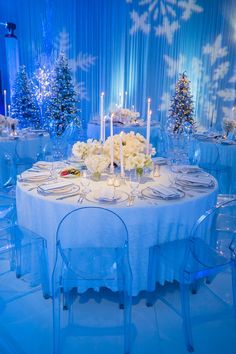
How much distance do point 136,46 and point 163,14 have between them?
1.14 metres

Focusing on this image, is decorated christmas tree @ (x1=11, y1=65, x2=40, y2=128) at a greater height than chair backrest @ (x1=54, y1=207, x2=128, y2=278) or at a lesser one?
greater

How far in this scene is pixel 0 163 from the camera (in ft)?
14.5

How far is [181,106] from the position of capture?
8.26 m

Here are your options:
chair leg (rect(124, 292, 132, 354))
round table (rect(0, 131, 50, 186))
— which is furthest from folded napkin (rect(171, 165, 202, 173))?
round table (rect(0, 131, 50, 186))

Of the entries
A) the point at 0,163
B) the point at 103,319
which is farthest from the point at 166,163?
the point at 0,163

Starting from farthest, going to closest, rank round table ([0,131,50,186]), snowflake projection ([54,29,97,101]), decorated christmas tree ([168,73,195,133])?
snowflake projection ([54,29,97,101]) < decorated christmas tree ([168,73,195,133]) < round table ([0,131,50,186])

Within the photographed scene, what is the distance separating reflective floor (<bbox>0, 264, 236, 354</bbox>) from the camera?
2014 millimetres

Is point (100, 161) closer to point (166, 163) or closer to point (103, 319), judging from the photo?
point (166, 163)

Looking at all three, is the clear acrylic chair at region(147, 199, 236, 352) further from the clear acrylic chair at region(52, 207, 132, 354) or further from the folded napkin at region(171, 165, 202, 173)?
the folded napkin at region(171, 165, 202, 173)

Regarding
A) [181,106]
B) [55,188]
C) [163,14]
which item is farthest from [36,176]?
[163,14]

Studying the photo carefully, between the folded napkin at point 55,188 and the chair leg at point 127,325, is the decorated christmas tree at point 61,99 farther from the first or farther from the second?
the chair leg at point 127,325

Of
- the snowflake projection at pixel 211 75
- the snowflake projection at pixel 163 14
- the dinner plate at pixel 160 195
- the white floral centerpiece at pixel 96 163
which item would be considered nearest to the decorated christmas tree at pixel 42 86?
the snowflake projection at pixel 163 14

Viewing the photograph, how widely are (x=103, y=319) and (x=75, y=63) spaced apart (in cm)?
808

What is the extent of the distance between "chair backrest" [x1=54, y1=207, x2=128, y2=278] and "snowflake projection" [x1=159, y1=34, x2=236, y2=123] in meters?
8.01
